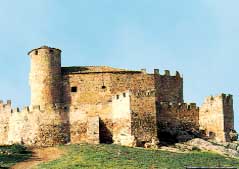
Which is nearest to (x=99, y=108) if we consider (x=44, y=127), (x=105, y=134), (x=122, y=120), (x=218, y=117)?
(x=105, y=134)

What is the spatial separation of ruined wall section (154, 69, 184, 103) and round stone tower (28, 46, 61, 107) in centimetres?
775

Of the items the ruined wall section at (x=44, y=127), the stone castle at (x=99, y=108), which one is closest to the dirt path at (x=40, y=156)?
the ruined wall section at (x=44, y=127)

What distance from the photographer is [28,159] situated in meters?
47.6

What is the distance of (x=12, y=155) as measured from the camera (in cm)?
4841

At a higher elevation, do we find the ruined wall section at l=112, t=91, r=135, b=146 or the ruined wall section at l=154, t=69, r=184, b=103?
the ruined wall section at l=154, t=69, r=184, b=103

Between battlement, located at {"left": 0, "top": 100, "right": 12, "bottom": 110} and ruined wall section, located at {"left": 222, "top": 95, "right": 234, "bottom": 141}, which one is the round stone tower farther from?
ruined wall section, located at {"left": 222, "top": 95, "right": 234, "bottom": 141}

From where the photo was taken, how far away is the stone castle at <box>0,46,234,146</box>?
2060 inches

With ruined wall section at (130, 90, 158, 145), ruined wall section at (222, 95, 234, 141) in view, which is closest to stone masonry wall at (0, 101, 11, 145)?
ruined wall section at (130, 90, 158, 145)

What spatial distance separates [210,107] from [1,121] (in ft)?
54.7

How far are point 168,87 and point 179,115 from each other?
3037 millimetres

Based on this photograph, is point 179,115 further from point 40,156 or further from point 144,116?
point 40,156

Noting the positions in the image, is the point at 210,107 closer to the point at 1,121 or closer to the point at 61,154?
the point at 61,154

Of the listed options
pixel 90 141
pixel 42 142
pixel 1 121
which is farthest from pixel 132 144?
pixel 1 121

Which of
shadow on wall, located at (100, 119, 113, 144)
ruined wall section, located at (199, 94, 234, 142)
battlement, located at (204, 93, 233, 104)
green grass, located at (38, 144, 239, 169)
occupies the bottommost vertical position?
green grass, located at (38, 144, 239, 169)
